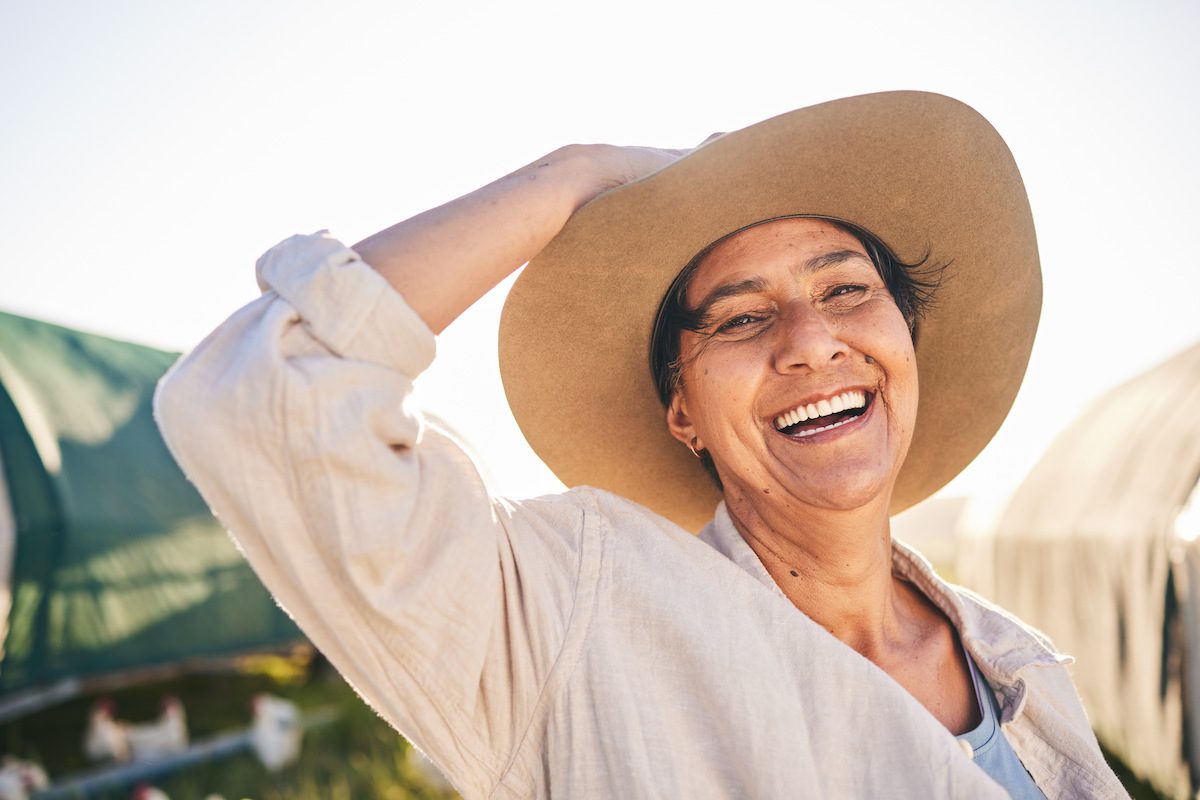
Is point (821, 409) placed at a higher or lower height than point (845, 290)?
lower

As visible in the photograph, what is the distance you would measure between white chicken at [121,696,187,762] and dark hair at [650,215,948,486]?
5.29 m

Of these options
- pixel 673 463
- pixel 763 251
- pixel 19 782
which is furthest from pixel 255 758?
pixel 763 251

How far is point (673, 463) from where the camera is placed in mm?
2445

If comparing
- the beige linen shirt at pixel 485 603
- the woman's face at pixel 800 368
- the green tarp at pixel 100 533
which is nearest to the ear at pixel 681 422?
the woman's face at pixel 800 368

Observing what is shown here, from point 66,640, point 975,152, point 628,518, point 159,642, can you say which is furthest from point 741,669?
point 159,642

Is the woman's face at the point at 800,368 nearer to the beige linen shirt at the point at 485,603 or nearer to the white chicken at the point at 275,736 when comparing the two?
the beige linen shirt at the point at 485,603

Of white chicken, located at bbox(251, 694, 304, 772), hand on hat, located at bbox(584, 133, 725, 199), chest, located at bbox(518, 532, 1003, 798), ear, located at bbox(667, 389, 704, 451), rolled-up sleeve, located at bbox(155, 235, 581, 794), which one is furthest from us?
white chicken, located at bbox(251, 694, 304, 772)

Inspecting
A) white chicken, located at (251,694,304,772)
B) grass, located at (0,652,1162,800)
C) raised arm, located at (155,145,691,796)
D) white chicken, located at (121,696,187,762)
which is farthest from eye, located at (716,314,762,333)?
white chicken, located at (121,696,187,762)

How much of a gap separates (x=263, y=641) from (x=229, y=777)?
3.03 m

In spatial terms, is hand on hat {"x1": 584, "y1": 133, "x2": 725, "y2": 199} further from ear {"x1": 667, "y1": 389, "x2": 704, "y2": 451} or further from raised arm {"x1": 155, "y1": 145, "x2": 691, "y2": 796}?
ear {"x1": 667, "y1": 389, "x2": 704, "y2": 451}

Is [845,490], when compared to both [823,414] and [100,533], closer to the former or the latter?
[823,414]

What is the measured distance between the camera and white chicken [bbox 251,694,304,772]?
5.77m

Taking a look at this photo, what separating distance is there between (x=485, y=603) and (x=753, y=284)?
3.13 ft

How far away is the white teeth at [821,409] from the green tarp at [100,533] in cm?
615
